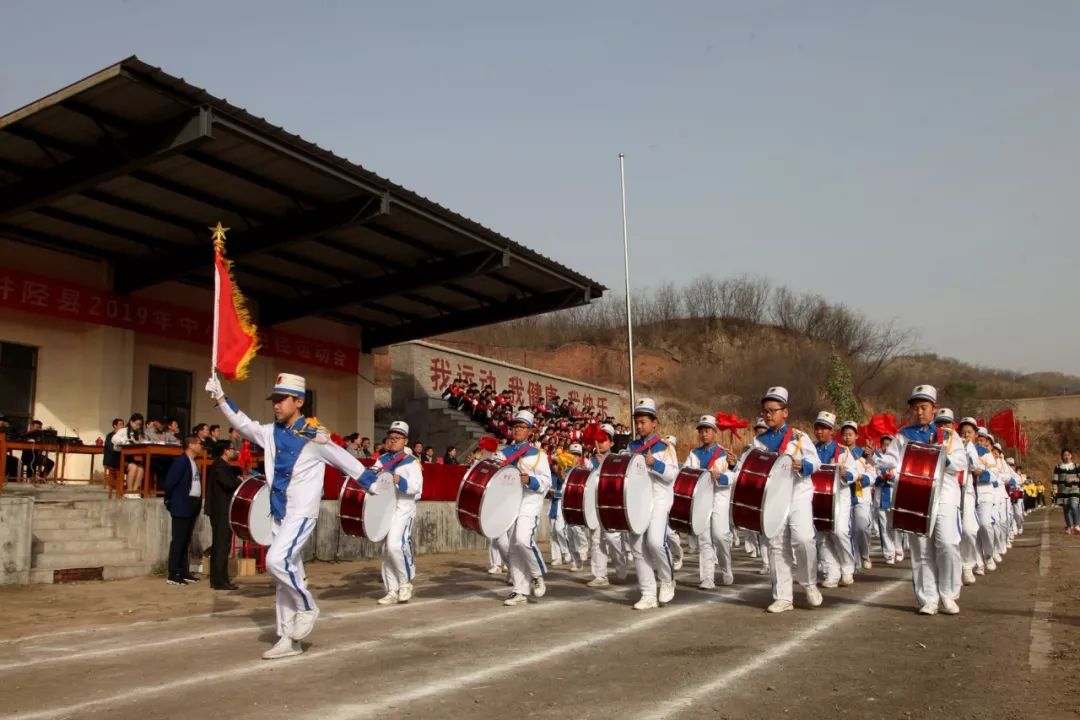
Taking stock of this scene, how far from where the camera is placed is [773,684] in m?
5.99

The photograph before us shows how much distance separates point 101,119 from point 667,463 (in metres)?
9.77

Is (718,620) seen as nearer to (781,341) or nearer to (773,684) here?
(773,684)

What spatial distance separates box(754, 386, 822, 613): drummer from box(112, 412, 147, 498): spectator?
9.61m

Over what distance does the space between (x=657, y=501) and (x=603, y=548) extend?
275 cm

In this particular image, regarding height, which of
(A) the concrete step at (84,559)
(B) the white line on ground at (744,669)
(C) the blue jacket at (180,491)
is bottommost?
(B) the white line on ground at (744,669)

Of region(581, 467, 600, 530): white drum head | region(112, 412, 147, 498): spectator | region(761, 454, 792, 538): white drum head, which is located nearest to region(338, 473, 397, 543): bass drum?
region(581, 467, 600, 530): white drum head

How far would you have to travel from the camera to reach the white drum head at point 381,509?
1058cm

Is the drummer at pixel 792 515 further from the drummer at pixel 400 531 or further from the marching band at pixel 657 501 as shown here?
the drummer at pixel 400 531

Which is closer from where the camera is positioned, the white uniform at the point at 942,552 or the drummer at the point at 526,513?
the white uniform at the point at 942,552

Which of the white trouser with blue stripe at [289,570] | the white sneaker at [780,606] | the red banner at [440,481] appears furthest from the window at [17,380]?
the white sneaker at [780,606]

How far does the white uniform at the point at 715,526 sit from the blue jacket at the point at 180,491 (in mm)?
6193

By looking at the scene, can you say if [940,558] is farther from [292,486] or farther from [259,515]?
[259,515]

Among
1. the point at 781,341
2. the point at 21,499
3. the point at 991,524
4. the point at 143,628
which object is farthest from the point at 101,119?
the point at 781,341

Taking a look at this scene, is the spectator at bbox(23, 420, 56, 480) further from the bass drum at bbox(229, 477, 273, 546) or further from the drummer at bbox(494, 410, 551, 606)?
the drummer at bbox(494, 410, 551, 606)
